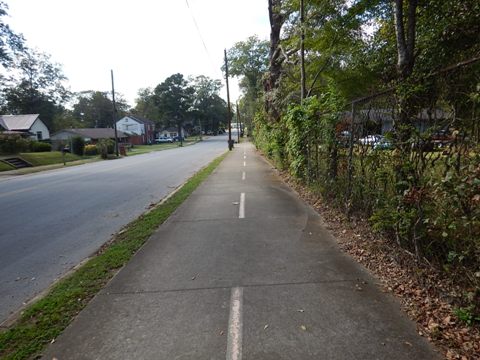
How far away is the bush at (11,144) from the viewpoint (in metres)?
33.4

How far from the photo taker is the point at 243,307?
378cm

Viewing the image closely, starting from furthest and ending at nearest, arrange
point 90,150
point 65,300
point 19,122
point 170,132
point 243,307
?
point 170,132 → point 19,122 → point 90,150 → point 65,300 → point 243,307

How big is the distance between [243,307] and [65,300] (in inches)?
89.7

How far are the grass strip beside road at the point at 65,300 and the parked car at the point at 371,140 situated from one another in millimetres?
4391

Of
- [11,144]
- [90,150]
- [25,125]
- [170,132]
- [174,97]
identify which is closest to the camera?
[11,144]

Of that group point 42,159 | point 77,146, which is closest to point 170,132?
point 77,146

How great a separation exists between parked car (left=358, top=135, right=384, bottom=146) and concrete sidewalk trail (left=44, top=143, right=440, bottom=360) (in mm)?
1812

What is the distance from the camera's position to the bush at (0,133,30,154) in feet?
110

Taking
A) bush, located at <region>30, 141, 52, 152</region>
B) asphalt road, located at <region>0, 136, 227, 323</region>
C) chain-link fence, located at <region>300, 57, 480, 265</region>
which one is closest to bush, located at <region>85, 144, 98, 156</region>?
bush, located at <region>30, 141, 52, 152</region>

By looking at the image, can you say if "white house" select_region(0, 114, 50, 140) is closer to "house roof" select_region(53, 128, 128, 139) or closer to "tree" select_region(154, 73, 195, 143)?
"house roof" select_region(53, 128, 128, 139)

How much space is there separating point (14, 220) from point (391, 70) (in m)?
10.2

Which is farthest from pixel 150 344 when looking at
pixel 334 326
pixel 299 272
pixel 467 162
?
pixel 467 162

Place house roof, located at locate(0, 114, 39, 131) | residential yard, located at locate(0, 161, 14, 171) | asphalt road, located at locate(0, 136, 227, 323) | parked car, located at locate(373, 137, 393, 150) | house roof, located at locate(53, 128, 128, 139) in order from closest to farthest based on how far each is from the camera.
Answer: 1. parked car, located at locate(373, 137, 393, 150)
2. asphalt road, located at locate(0, 136, 227, 323)
3. residential yard, located at locate(0, 161, 14, 171)
4. house roof, located at locate(0, 114, 39, 131)
5. house roof, located at locate(53, 128, 128, 139)

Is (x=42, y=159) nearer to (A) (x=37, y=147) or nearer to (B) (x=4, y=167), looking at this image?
(B) (x=4, y=167)
